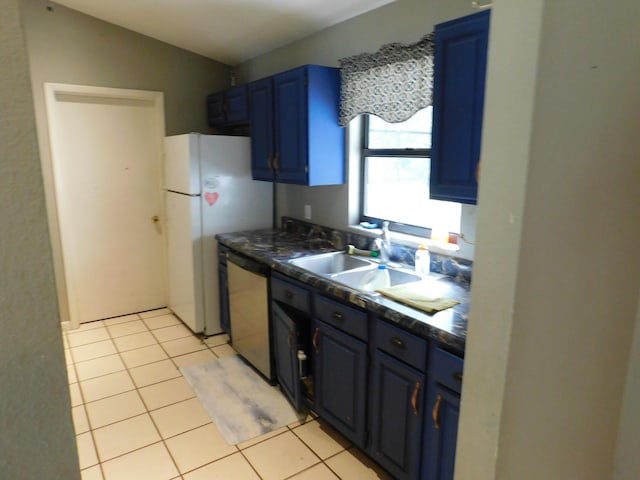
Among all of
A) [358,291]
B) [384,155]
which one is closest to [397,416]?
[358,291]

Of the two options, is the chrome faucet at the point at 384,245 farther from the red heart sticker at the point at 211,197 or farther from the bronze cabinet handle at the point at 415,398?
the red heart sticker at the point at 211,197

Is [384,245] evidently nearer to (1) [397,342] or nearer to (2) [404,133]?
(2) [404,133]

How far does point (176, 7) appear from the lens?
296 centimetres

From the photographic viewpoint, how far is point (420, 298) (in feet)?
6.11

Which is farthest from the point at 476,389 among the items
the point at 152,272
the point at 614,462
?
the point at 152,272

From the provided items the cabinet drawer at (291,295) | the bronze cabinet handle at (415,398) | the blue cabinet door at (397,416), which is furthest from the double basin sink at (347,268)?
the bronze cabinet handle at (415,398)

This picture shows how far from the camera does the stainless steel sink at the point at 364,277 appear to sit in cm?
236

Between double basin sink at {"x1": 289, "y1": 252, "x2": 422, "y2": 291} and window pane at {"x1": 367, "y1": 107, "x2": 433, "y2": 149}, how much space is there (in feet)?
2.48

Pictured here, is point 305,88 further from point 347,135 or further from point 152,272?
point 152,272

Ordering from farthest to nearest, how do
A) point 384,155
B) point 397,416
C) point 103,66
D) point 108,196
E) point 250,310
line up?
point 108,196 → point 103,66 → point 250,310 → point 384,155 → point 397,416

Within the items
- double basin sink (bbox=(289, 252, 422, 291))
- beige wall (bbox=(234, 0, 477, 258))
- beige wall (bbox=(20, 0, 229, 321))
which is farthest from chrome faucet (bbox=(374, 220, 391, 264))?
beige wall (bbox=(20, 0, 229, 321))

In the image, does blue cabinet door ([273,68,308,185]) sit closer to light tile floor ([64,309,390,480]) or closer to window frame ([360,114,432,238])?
window frame ([360,114,432,238])

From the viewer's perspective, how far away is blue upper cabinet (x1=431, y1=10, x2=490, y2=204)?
1.71 m

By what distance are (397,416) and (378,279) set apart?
82cm
